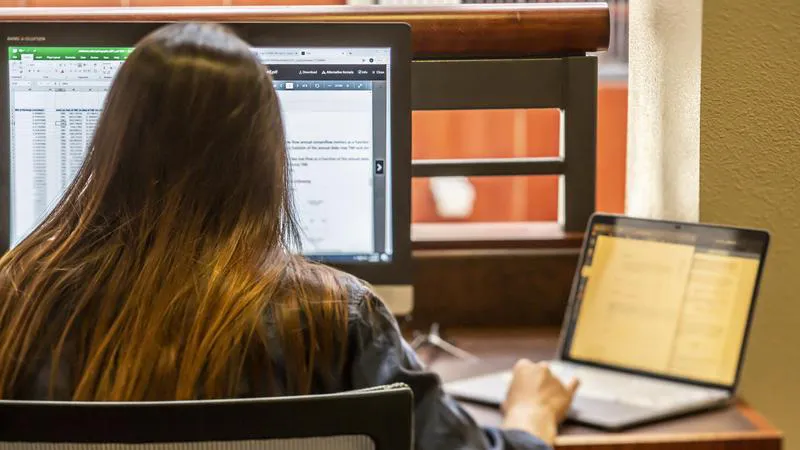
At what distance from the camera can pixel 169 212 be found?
2.93ft

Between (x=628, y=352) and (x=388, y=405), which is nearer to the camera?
(x=388, y=405)

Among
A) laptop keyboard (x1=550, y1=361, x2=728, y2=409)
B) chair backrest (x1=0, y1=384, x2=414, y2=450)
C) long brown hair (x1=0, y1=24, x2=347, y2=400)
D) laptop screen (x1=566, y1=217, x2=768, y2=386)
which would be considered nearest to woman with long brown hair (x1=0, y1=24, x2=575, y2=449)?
long brown hair (x1=0, y1=24, x2=347, y2=400)

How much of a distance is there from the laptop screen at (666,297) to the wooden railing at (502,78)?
0.57ft

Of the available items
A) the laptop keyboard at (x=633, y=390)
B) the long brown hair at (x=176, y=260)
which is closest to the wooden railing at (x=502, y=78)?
the laptop keyboard at (x=633, y=390)

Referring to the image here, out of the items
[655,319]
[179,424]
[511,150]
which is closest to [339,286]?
[179,424]

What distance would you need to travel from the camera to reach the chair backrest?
66 cm

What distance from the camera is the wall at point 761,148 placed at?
131 centimetres

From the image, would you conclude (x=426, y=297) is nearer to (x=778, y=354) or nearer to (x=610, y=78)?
(x=778, y=354)

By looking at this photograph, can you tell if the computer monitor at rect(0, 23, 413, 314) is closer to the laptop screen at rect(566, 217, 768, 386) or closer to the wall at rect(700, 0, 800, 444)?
the laptop screen at rect(566, 217, 768, 386)

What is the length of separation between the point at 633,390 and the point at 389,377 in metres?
0.46

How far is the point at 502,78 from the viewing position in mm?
1491

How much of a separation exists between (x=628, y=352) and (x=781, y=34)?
0.42 meters

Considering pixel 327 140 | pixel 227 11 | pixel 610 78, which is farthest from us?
pixel 610 78

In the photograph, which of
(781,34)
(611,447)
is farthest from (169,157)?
(781,34)
